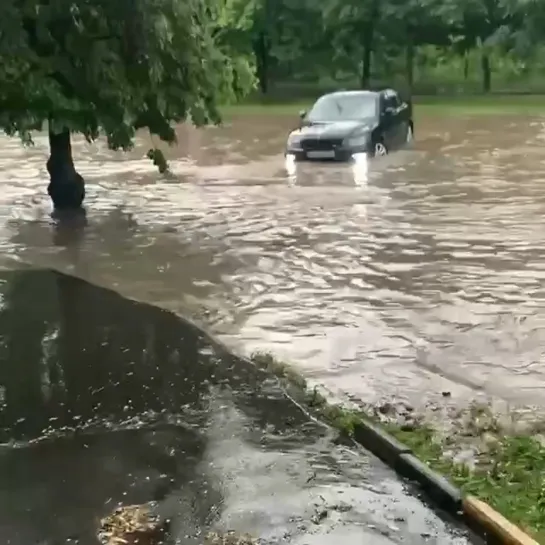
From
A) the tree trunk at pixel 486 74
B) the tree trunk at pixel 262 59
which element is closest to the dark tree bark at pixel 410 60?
the tree trunk at pixel 486 74

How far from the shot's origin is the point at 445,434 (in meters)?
6.48

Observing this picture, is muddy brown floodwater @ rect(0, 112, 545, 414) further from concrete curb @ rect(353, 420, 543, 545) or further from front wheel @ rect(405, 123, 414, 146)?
front wheel @ rect(405, 123, 414, 146)

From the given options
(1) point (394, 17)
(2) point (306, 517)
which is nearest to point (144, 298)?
(2) point (306, 517)

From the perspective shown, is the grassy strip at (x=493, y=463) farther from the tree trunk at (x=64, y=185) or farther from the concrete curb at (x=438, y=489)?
the tree trunk at (x=64, y=185)

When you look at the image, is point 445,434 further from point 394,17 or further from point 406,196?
point 394,17

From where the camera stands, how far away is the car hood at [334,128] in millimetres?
21906

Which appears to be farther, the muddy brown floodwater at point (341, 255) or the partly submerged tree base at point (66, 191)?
the partly submerged tree base at point (66, 191)

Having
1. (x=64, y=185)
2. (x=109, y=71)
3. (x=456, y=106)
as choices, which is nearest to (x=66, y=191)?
(x=64, y=185)

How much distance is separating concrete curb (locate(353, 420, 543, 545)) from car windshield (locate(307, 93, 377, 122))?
1709cm

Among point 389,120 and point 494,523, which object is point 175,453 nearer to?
point 494,523

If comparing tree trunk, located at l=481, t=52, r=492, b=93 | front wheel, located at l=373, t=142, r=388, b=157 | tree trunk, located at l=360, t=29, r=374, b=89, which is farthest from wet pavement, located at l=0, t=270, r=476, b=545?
tree trunk, located at l=481, t=52, r=492, b=93

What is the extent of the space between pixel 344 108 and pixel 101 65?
38.5ft

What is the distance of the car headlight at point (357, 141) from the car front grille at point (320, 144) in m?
0.22

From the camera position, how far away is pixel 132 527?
529cm
